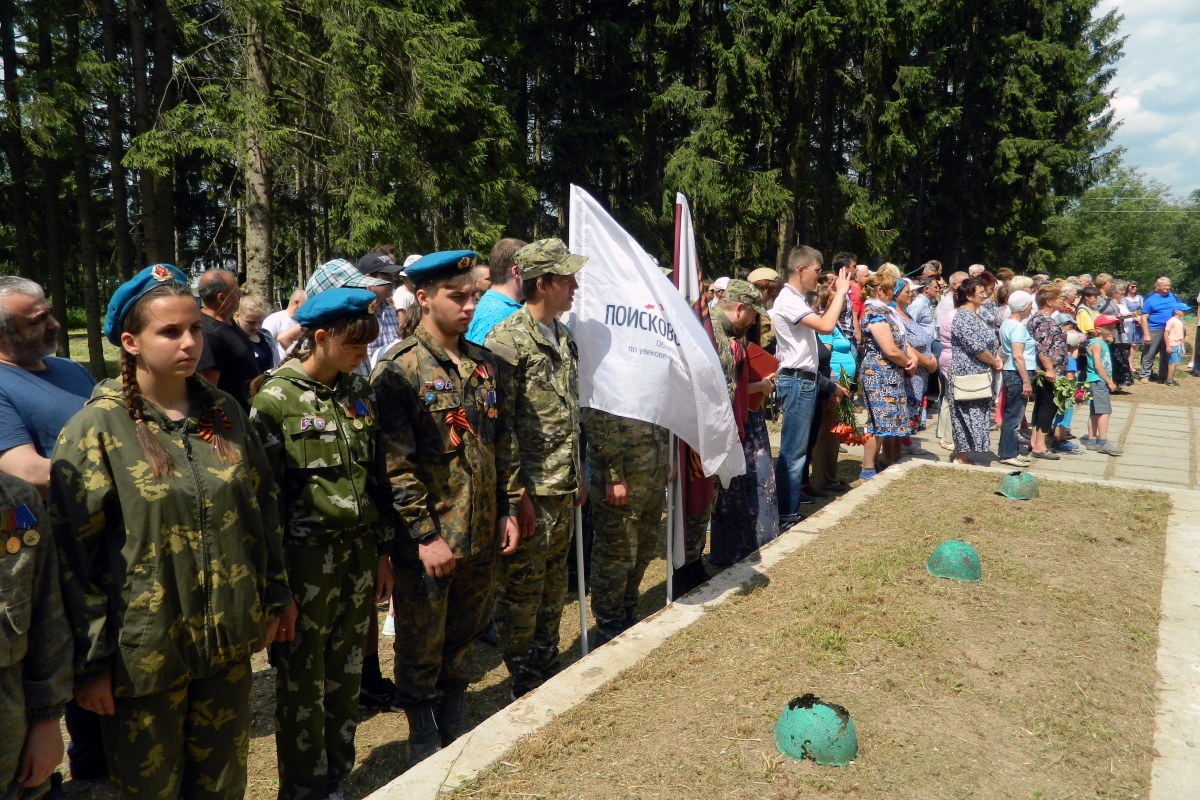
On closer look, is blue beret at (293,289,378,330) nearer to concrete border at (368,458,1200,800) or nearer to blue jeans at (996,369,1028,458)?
concrete border at (368,458,1200,800)

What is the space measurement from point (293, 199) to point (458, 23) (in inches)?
163

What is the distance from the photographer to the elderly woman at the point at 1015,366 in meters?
8.26

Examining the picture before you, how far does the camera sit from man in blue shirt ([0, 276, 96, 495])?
274 cm

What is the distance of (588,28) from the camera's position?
22.3 meters

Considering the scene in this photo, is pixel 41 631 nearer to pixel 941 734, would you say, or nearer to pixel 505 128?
pixel 941 734

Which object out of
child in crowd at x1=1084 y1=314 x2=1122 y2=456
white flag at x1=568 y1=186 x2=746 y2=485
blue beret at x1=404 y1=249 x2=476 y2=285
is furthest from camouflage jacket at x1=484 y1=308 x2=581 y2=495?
child in crowd at x1=1084 y1=314 x2=1122 y2=456

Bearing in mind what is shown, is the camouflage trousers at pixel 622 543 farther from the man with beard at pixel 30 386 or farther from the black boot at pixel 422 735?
the man with beard at pixel 30 386

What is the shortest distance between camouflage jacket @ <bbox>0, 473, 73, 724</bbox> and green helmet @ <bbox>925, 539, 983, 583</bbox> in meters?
4.04

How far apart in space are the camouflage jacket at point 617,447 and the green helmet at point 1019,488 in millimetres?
3381

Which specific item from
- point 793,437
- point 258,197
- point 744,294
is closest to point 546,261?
point 744,294

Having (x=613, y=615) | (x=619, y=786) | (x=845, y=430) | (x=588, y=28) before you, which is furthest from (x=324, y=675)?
(x=588, y=28)

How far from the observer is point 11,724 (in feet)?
6.31

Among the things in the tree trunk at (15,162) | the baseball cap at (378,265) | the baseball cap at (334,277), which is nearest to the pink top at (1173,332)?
the baseball cap at (378,265)

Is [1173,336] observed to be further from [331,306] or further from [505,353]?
[331,306]
